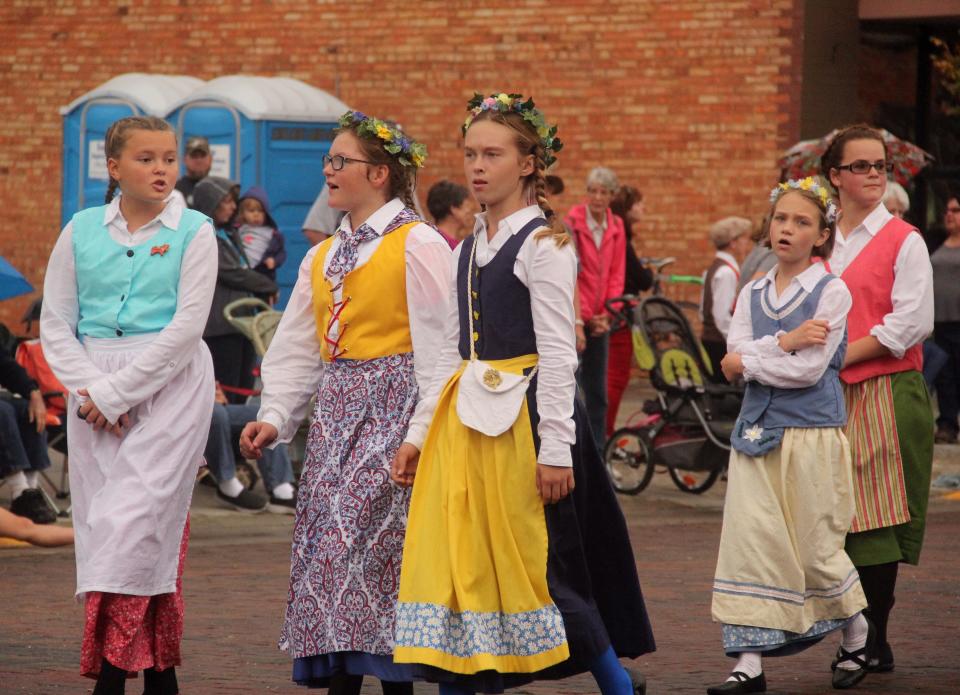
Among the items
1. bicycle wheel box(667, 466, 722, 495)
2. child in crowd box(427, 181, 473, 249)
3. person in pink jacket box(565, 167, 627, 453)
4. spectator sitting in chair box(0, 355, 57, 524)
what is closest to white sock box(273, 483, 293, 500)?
spectator sitting in chair box(0, 355, 57, 524)

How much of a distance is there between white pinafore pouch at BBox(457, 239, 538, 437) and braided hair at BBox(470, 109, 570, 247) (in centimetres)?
46

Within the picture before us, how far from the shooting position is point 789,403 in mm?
6559

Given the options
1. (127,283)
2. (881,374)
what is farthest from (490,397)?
(881,374)

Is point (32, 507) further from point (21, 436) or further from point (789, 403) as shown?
point (789, 403)

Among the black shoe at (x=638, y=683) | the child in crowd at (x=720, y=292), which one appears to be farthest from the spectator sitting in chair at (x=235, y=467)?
the black shoe at (x=638, y=683)

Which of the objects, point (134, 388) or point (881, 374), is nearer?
point (134, 388)

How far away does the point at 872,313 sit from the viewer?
7.05 m

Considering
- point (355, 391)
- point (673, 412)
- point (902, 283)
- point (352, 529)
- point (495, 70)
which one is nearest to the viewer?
point (352, 529)

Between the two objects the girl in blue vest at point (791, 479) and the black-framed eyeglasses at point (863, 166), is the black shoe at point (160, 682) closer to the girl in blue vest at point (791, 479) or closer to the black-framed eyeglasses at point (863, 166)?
the girl in blue vest at point (791, 479)

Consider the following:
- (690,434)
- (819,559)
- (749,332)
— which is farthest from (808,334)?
(690,434)

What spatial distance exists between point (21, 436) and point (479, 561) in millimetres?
5924

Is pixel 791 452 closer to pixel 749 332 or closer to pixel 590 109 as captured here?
pixel 749 332

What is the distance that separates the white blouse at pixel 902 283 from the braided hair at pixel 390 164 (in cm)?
176

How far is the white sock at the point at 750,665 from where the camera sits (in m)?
6.46
